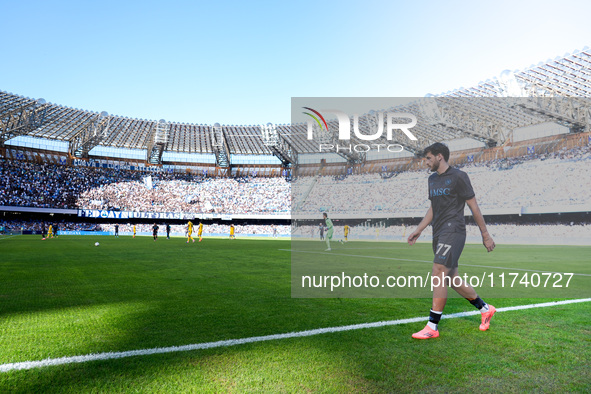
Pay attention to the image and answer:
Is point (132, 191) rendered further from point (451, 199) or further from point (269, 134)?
point (451, 199)

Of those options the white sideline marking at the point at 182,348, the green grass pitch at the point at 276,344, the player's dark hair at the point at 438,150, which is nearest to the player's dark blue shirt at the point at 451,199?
the player's dark hair at the point at 438,150

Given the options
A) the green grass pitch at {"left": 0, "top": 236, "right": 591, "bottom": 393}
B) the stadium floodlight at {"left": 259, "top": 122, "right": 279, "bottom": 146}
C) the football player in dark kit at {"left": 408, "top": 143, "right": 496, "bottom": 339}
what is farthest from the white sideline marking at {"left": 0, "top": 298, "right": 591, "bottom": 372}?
the stadium floodlight at {"left": 259, "top": 122, "right": 279, "bottom": 146}

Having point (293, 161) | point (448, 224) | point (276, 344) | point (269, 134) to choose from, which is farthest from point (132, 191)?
point (448, 224)

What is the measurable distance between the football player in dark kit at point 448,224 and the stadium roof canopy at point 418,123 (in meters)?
20.3

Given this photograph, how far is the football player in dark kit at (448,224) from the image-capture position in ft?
15.4

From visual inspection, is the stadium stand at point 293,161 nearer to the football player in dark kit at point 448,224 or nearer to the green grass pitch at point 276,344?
the green grass pitch at point 276,344

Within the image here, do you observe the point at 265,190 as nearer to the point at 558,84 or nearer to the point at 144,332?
the point at 558,84

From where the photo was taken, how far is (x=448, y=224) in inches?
187

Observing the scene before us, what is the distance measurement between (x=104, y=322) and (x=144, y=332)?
2.76 ft

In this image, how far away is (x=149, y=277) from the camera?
971 cm

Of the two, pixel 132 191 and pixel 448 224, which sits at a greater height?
pixel 132 191

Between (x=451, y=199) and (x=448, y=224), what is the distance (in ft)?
0.99

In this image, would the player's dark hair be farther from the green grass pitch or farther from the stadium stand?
the stadium stand

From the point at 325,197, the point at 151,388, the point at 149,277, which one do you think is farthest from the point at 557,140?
the point at 151,388
